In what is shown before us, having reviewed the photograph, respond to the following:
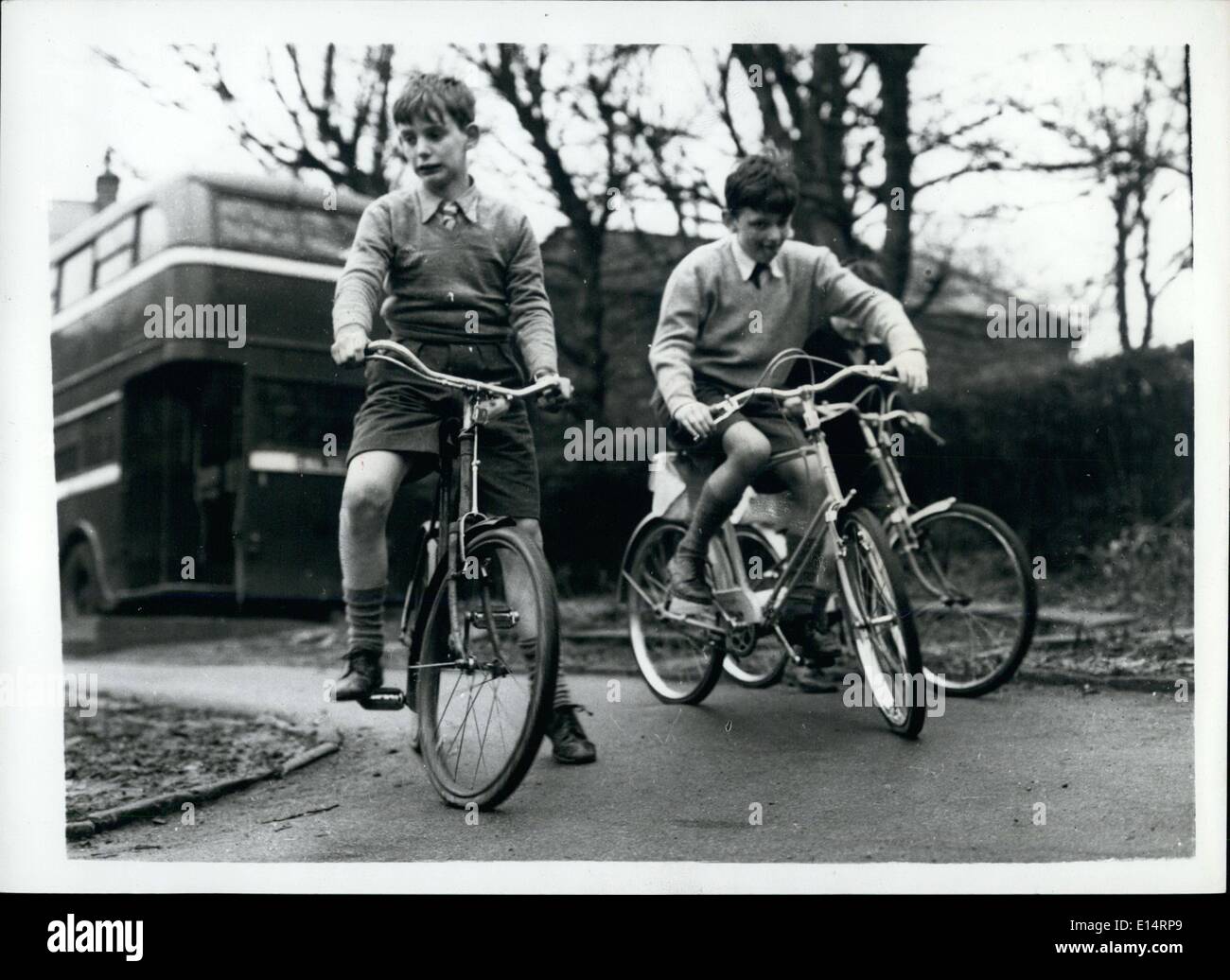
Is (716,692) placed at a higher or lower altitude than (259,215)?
lower

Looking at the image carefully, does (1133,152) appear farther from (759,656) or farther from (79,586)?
(79,586)

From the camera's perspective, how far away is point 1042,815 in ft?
13.0

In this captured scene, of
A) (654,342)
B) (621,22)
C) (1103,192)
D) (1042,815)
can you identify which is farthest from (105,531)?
(1103,192)

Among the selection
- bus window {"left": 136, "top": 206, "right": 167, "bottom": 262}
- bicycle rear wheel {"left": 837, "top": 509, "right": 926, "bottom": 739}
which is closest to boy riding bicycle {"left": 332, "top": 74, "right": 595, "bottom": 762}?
bicycle rear wheel {"left": 837, "top": 509, "right": 926, "bottom": 739}

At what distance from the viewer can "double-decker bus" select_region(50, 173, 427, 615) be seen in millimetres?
4539

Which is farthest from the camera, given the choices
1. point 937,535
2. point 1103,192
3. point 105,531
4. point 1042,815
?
point 105,531

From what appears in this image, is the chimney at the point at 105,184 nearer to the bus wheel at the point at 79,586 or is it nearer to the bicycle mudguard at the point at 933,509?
the bus wheel at the point at 79,586

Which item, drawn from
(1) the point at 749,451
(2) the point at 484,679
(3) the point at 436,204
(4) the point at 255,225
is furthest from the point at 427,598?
(4) the point at 255,225

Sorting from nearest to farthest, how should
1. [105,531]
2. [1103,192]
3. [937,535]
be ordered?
[937,535]
[1103,192]
[105,531]

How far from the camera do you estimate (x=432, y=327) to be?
13.2ft

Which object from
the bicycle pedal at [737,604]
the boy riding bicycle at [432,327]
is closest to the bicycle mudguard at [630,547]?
the bicycle pedal at [737,604]

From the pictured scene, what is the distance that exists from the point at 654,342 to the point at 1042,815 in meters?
1.86

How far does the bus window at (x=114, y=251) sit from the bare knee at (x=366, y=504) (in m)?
1.37

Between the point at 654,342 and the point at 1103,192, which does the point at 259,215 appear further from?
the point at 1103,192
